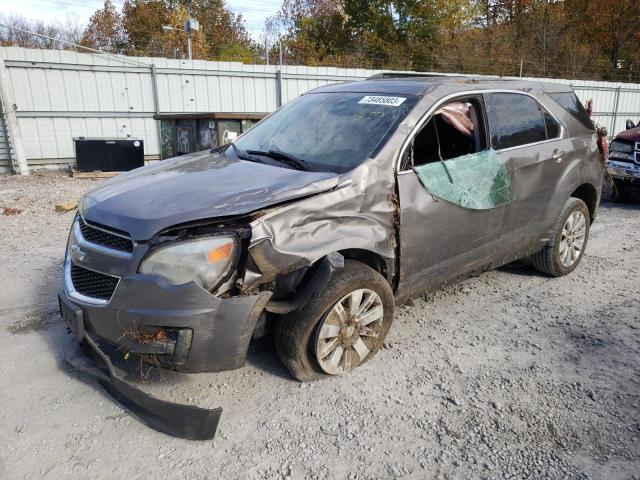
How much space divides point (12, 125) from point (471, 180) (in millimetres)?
11183

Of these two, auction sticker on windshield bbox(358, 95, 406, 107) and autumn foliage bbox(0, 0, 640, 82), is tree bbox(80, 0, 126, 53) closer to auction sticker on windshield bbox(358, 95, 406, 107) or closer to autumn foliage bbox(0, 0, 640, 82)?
autumn foliage bbox(0, 0, 640, 82)

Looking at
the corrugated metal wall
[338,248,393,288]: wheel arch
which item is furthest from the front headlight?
the corrugated metal wall

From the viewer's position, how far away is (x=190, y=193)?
282cm

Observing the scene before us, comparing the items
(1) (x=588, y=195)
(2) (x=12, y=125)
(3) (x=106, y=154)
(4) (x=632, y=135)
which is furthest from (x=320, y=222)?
(2) (x=12, y=125)

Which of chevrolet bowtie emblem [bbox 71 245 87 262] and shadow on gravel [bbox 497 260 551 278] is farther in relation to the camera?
shadow on gravel [bbox 497 260 551 278]

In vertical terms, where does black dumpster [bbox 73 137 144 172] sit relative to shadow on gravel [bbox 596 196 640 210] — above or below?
above

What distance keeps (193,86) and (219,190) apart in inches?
458

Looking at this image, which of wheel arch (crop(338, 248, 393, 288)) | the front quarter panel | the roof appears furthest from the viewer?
the roof

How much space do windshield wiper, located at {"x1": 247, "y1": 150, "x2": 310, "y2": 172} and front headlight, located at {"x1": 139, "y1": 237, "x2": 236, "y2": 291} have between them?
3.12 feet

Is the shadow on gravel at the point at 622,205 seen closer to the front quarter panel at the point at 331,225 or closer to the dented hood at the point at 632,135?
the dented hood at the point at 632,135

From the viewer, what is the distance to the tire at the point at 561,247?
14.9 feet

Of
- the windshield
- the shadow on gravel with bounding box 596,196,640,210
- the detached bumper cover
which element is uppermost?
the windshield

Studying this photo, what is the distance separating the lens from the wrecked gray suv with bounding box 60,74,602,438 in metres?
2.56

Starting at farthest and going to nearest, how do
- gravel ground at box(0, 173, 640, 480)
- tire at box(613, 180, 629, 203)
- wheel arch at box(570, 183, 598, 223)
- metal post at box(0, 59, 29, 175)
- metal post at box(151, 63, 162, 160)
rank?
1. metal post at box(151, 63, 162, 160)
2. metal post at box(0, 59, 29, 175)
3. tire at box(613, 180, 629, 203)
4. wheel arch at box(570, 183, 598, 223)
5. gravel ground at box(0, 173, 640, 480)
